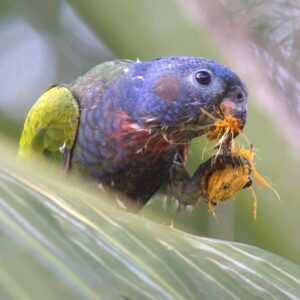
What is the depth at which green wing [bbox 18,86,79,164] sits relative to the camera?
1458 millimetres

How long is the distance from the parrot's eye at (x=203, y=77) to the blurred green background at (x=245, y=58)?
57mm

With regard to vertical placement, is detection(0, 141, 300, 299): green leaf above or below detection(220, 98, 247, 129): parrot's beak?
below

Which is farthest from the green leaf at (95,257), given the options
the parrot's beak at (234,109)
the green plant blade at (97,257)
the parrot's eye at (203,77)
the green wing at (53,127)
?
the green wing at (53,127)

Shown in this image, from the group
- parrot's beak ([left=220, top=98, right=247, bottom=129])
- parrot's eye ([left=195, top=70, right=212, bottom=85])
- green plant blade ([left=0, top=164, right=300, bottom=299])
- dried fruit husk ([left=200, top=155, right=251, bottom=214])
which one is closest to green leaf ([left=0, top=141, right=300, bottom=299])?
green plant blade ([left=0, top=164, right=300, bottom=299])

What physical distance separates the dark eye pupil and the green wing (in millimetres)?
322

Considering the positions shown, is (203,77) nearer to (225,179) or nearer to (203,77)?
(203,77)

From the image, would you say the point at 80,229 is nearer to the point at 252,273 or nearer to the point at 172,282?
the point at 172,282

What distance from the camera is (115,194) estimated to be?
1.43 meters

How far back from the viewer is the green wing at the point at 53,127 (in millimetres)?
1458

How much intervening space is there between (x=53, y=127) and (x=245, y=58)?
0.52m

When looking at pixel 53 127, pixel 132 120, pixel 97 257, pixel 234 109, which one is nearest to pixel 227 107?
pixel 234 109

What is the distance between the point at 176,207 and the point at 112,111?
0.28 meters

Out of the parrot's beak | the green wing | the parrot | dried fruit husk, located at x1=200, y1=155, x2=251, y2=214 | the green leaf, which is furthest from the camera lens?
the green wing

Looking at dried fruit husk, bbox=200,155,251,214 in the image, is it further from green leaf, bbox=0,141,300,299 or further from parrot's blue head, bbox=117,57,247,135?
green leaf, bbox=0,141,300,299
